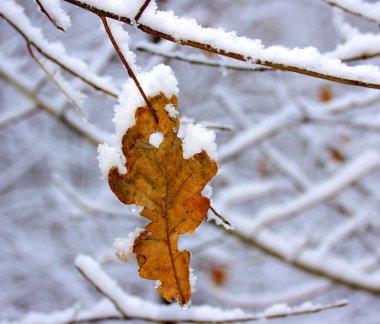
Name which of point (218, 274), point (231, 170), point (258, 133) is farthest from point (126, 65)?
point (218, 274)

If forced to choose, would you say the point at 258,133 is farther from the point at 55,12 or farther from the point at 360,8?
the point at 55,12

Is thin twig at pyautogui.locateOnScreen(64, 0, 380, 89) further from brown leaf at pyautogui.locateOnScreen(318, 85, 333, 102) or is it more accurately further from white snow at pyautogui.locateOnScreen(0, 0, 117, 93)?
brown leaf at pyautogui.locateOnScreen(318, 85, 333, 102)

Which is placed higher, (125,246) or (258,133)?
(258,133)

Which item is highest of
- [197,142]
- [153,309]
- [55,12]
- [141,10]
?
[55,12]

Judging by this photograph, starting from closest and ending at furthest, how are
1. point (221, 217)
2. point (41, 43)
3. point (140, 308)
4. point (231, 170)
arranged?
point (221, 217), point (41, 43), point (140, 308), point (231, 170)

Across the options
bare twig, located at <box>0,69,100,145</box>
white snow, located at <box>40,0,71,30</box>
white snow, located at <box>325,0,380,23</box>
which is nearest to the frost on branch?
white snow, located at <box>40,0,71,30</box>

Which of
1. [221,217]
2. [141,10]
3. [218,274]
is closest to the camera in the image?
[141,10]

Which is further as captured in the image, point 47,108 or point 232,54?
point 47,108
